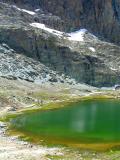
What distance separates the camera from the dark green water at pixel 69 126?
73.8 meters

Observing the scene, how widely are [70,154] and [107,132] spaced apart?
2286 centimetres

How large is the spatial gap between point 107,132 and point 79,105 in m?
69.2

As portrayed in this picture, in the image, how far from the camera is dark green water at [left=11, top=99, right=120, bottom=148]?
7375 cm

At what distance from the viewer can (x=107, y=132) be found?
263ft

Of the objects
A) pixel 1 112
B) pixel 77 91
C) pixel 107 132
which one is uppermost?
pixel 107 132

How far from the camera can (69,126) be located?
91812 mm

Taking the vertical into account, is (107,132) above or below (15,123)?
above

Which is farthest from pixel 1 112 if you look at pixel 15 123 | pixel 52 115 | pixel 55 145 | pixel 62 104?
pixel 55 145

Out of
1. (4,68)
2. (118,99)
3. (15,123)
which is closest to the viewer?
(15,123)

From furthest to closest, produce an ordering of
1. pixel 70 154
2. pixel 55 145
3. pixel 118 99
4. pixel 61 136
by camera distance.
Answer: pixel 118 99
pixel 61 136
pixel 55 145
pixel 70 154

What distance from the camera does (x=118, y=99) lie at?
571ft

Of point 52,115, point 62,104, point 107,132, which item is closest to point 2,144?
point 107,132

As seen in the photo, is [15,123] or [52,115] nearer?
[15,123]

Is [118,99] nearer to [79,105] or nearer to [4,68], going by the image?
[79,105]
